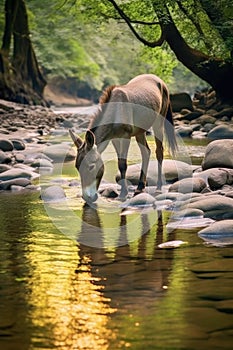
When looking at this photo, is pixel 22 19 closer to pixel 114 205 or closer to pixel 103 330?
pixel 114 205

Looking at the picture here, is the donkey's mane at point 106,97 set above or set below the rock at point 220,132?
above

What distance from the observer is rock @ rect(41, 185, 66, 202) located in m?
10.2

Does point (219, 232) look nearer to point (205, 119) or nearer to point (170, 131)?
point (170, 131)

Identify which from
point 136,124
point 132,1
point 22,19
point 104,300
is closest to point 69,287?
point 104,300

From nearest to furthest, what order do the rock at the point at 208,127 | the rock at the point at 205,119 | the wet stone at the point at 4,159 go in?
the wet stone at the point at 4,159 < the rock at the point at 208,127 < the rock at the point at 205,119

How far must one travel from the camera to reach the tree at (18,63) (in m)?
30.3

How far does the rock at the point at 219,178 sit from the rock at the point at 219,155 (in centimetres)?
65

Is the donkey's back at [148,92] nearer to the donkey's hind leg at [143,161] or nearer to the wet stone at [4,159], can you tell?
the donkey's hind leg at [143,161]

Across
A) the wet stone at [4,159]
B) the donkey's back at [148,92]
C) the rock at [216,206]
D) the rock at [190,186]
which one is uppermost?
the donkey's back at [148,92]

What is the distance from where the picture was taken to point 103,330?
4.54 meters

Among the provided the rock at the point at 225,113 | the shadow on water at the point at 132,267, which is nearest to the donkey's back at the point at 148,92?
the shadow on water at the point at 132,267

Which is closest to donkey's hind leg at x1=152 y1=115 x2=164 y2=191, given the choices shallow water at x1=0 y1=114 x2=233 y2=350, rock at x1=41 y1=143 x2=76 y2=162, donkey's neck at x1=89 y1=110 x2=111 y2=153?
donkey's neck at x1=89 y1=110 x2=111 y2=153

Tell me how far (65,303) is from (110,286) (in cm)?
54

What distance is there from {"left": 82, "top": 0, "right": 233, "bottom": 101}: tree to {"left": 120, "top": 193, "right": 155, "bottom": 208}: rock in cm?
966
